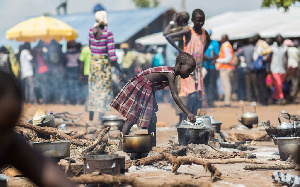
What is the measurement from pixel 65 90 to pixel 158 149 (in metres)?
13.0

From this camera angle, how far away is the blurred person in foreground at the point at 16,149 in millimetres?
2037

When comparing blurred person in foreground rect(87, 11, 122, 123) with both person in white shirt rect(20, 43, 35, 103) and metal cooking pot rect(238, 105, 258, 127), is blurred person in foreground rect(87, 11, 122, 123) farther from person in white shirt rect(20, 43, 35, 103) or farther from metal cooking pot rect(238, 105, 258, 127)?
person in white shirt rect(20, 43, 35, 103)

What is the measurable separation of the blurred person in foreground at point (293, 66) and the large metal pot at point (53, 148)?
12527mm

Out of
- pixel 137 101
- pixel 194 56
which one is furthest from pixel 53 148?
pixel 194 56

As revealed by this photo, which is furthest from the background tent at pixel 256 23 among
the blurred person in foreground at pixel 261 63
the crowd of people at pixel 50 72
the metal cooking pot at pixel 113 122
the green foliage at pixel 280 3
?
the metal cooking pot at pixel 113 122

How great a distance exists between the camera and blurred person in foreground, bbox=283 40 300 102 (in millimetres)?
17203

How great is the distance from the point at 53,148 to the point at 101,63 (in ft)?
15.4

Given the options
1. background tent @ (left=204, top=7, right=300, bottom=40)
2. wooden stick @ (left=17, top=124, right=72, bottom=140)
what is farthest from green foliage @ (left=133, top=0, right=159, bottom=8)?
wooden stick @ (left=17, top=124, right=72, bottom=140)

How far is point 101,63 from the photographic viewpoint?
1043 cm

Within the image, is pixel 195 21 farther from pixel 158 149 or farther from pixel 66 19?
pixel 66 19

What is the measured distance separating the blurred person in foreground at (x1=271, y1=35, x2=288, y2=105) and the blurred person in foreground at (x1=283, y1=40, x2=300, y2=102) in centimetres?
57

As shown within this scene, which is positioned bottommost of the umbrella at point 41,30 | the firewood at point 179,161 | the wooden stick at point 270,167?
the wooden stick at point 270,167

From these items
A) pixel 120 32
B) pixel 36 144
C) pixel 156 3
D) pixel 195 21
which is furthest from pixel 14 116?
pixel 156 3

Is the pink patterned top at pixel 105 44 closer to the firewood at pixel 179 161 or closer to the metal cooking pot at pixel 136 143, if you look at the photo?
the metal cooking pot at pixel 136 143
